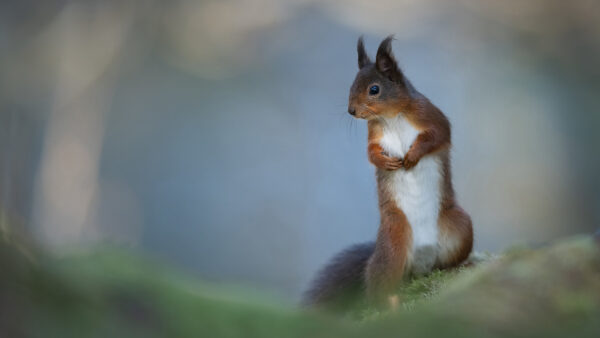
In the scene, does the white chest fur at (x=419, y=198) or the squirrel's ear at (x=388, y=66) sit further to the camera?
the squirrel's ear at (x=388, y=66)

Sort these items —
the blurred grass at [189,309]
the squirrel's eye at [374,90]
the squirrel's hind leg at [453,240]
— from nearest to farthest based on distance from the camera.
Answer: the blurred grass at [189,309]
the squirrel's hind leg at [453,240]
the squirrel's eye at [374,90]

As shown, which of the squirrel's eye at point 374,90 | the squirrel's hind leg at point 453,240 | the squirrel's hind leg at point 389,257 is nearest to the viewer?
the squirrel's hind leg at point 389,257

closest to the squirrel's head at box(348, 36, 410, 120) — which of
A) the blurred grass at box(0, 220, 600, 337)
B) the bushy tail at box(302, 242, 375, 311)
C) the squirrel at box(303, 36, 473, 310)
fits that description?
the squirrel at box(303, 36, 473, 310)

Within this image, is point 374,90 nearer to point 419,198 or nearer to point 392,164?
point 392,164

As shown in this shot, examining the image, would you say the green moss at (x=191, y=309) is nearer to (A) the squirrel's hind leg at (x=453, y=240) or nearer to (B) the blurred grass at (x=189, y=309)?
(B) the blurred grass at (x=189, y=309)

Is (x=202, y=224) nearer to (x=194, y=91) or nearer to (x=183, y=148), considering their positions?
(x=183, y=148)

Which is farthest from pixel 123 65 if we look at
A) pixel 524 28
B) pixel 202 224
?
pixel 524 28

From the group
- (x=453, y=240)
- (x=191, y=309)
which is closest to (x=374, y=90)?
(x=453, y=240)

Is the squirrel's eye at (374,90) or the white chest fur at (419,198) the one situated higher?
the squirrel's eye at (374,90)

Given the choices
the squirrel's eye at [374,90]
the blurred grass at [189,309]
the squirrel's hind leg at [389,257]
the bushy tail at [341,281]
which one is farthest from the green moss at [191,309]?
the squirrel's eye at [374,90]

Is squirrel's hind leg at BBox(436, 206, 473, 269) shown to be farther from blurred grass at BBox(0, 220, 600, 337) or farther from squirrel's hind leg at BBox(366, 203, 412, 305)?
blurred grass at BBox(0, 220, 600, 337)
